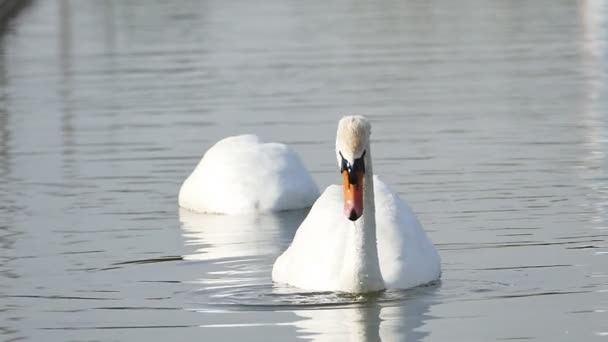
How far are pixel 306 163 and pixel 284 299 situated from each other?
21.5 ft

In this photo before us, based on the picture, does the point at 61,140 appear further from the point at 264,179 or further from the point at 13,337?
the point at 13,337

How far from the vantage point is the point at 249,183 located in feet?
53.6

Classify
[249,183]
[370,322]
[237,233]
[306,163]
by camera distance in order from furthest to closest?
[306,163] → [249,183] → [237,233] → [370,322]

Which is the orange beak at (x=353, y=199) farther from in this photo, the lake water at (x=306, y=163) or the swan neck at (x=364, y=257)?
the lake water at (x=306, y=163)

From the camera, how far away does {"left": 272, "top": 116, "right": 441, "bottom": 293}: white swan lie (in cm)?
1148

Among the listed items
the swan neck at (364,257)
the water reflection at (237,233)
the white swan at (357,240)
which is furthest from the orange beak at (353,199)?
the water reflection at (237,233)

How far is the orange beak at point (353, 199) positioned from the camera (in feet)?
36.6

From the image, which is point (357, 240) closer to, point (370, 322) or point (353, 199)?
point (353, 199)

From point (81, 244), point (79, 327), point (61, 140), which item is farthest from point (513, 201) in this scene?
point (61, 140)

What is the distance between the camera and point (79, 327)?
11055 millimetres

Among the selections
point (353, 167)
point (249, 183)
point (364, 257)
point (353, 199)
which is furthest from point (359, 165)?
point (249, 183)

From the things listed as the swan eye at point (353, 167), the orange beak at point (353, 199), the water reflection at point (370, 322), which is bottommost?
the water reflection at point (370, 322)

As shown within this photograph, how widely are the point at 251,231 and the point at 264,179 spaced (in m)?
1.35

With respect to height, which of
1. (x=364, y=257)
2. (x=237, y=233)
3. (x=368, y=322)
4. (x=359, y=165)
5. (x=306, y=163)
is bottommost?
(x=306, y=163)
